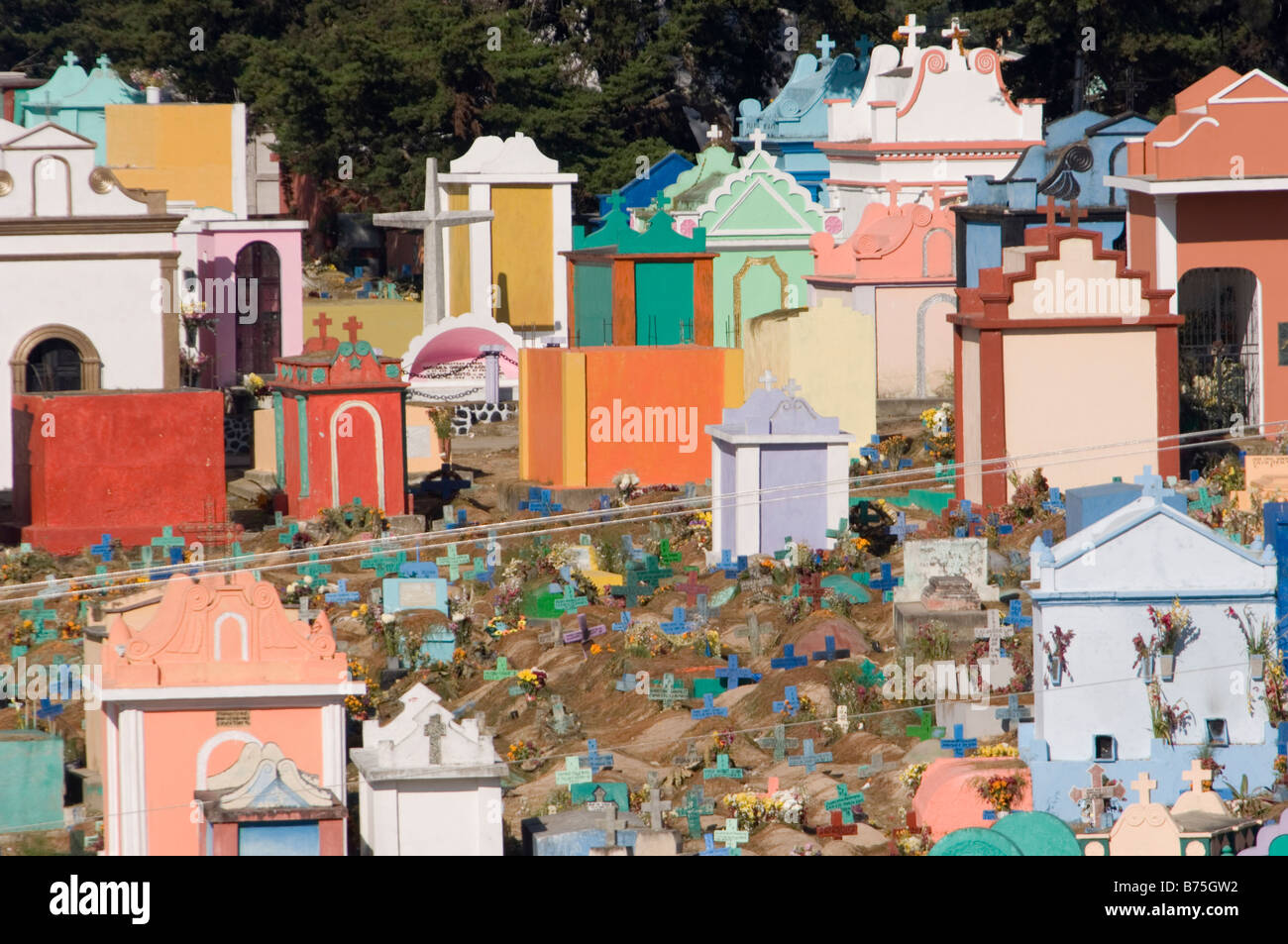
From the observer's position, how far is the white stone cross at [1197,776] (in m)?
16.0

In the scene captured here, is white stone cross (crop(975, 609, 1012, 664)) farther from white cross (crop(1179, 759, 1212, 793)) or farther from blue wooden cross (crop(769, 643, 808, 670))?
white cross (crop(1179, 759, 1212, 793))

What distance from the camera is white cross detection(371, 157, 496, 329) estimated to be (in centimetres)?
4044

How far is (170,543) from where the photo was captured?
28625 mm

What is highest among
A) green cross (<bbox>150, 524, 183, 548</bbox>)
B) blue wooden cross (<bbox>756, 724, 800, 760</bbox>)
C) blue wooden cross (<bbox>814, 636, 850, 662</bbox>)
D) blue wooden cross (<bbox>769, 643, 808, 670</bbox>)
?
green cross (<bbox>150, 524, 183, 548</bbox>)

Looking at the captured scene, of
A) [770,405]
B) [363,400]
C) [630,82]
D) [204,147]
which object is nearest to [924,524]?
[770,405]

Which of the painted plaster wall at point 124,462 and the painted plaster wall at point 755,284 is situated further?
the painted plaster wall at point 755,284

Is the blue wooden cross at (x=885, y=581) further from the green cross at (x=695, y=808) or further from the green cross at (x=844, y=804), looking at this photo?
the green cross at (x=844, y=804)

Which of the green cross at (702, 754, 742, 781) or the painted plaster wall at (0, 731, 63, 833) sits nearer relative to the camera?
the green cross at (702, 754, 742, 781)

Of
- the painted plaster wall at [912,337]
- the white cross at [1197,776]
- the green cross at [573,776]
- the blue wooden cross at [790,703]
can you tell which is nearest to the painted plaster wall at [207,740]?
the green cross at [573,776]

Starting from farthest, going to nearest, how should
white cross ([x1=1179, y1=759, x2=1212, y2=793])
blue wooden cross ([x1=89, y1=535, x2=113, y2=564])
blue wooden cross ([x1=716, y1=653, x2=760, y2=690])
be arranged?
blue wooden cross ([x1=89, y1=535, x2=113, y2=564]), blue wooden cross ([x1=716, y1=653, x2=760, y2=690]), white cross ([x1=1179, y1=759, x2=1212, y2=793])

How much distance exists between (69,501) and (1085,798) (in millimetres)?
16414

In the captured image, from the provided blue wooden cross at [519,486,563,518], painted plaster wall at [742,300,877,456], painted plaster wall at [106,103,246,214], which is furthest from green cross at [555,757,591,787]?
painted plaster wall at [106,103,246,214]

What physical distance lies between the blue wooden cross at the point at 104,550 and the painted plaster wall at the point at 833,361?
7.86 meters

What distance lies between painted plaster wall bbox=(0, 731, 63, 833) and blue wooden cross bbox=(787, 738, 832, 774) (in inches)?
217
